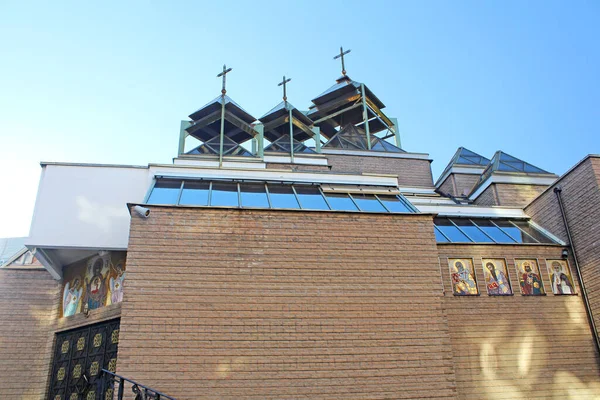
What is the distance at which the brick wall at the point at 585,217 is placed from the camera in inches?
551

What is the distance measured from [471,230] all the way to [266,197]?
632 cm

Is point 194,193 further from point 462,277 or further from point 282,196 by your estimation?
point 462,277

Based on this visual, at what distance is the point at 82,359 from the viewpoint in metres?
12.8

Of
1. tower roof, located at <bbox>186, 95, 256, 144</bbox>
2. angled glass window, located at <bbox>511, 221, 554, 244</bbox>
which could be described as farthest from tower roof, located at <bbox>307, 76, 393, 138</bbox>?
angled glass window, located at <bbox>511, 221, 554, 244</bbox>

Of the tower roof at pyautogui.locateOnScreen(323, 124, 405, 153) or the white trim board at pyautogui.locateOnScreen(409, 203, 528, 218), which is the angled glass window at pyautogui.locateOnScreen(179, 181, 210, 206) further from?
the tower roof at pyautogui.locateOnScreen(323, 124, 405, 153)

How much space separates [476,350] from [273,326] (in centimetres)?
531

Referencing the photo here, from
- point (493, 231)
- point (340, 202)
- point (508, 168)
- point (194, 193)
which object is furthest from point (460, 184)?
point (194, 193)

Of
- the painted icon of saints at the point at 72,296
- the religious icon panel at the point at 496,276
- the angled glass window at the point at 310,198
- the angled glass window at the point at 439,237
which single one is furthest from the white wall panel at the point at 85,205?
the religious icon panel at the point at 496,276

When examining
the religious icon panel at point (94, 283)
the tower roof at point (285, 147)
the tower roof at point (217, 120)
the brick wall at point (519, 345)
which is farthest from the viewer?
the tower roof at point (285, 147)

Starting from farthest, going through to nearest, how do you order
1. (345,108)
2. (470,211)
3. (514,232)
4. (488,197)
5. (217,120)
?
(345,108) → (217,120) → (488,197) → (470,211) → (514,232)

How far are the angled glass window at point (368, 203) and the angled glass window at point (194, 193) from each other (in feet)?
12.7

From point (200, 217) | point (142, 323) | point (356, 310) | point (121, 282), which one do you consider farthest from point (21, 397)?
point (356, 310)

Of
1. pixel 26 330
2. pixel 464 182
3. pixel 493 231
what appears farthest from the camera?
pixel 464 182

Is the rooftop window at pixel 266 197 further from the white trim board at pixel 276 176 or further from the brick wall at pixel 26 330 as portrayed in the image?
the brick wall at pixel 26 330
